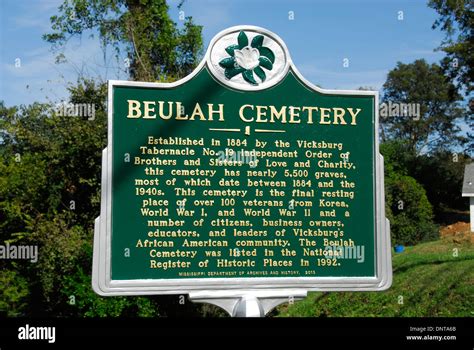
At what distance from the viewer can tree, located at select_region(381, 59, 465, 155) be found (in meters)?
61.9

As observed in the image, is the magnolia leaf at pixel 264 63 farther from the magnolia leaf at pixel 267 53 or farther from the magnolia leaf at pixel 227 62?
the magnolia leaf at pixel 227 62

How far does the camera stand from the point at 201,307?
48.2 feet

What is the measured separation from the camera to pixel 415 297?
12484mm

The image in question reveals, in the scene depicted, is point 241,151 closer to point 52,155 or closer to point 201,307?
point 201,307

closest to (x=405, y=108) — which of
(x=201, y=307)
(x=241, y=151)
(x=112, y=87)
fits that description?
(x=241, y=151)

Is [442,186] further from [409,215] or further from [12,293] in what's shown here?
[12,293]

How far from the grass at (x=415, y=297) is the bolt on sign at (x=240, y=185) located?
4.19m

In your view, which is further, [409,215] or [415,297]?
[409,215]

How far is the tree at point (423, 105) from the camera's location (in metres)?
61.9

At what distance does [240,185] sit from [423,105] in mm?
61095

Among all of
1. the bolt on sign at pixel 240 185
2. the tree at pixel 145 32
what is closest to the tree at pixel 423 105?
the tree at pixel 145 32

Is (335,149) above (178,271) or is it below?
above

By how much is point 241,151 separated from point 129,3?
15.3m

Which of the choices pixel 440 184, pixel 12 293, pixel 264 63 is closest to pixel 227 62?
pixel 264 63
